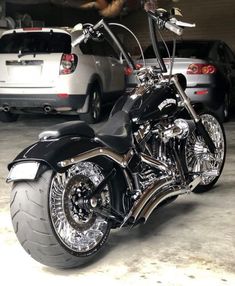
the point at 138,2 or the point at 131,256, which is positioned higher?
the point at 138,2

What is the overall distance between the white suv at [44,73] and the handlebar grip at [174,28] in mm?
3805

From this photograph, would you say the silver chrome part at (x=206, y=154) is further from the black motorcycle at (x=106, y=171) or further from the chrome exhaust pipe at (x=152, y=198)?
the chrome exhaust pipe at (x=152, y=198)

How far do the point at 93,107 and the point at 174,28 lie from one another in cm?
493

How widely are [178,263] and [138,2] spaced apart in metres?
12.0

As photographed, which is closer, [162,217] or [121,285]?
[121,285]

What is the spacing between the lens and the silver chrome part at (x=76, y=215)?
2740 mm

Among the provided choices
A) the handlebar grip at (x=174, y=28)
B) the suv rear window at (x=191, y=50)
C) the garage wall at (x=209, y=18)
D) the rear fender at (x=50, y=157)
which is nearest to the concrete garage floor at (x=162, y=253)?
the rear fender at (x=50, y=157)

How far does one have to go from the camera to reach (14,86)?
7473 mm

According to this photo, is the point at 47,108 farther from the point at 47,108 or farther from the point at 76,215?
the point at 76,215

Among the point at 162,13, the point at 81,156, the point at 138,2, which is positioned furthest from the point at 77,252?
the point at 138,2

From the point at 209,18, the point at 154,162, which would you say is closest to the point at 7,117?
the point at 154,162

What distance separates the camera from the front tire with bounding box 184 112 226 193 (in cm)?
398

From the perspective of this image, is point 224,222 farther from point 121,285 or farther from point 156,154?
point 121,285

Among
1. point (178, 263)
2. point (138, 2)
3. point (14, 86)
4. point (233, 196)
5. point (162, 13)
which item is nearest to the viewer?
point (178, 263)
